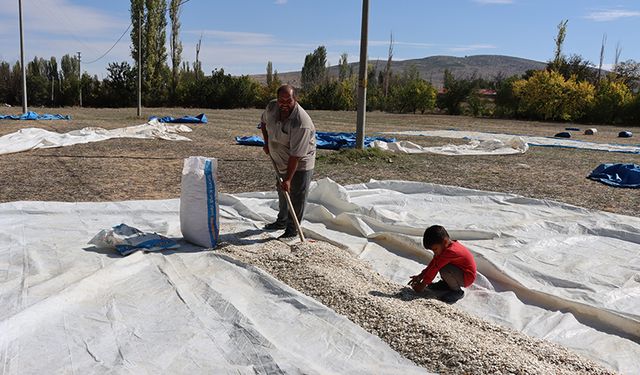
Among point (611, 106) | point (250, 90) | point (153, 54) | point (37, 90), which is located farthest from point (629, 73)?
point (37, 90)

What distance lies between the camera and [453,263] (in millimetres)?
2973

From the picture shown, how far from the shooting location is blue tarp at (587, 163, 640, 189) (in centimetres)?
647

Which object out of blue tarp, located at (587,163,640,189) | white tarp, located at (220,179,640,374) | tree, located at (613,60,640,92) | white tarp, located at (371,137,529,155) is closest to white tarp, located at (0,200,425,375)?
white tarp, located at (220,179,640,374)

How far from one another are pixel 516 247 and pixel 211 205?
2.22 metres

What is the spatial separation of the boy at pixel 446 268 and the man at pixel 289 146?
1245 mm

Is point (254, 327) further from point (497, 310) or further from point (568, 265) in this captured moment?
point (568, 265)

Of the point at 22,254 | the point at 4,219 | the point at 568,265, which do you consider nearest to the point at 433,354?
the point at 568,265

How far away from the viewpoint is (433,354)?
2188 millimetres

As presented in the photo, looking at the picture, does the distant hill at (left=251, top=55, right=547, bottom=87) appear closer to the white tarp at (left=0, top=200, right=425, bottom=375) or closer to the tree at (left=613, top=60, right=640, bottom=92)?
the tree at (left=613, top=60, right=640, bottom=92)

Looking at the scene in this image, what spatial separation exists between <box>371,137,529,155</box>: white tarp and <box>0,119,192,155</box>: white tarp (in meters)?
4.10

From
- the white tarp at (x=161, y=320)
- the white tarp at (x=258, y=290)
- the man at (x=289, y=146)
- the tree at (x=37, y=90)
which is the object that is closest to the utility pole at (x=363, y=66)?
the white tarp at (x=258, y=290)

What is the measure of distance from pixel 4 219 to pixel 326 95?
26990mm

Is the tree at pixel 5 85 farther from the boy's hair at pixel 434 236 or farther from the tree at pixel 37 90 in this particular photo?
the boy's hair at pixel 434 236

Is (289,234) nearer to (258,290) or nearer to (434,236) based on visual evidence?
(258,290)
